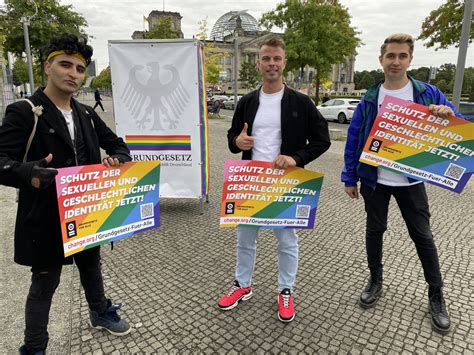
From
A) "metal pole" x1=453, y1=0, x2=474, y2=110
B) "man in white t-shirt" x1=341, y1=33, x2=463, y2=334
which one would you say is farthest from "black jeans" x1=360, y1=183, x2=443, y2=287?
"metal pole" x1=453, y1=0, x2=474, y2=110

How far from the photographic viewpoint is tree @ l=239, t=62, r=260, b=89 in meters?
57.9

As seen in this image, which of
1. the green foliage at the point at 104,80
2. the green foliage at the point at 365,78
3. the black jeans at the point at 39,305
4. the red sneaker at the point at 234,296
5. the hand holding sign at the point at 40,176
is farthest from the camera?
the green foliage at the point at 365,78

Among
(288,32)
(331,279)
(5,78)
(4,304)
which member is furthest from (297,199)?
(288,32)

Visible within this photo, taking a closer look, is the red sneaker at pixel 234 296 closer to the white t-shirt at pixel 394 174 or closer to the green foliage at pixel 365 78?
the white t-shirt at pixel 394 174

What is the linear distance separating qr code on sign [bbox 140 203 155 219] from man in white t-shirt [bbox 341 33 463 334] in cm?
162

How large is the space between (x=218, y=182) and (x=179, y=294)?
158 inches

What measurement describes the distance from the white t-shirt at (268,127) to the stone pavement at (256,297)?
1.30 metres

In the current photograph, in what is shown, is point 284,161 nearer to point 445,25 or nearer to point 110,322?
point 110,322

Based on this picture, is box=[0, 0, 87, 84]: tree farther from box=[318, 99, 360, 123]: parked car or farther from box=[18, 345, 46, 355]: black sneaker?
box=[18, 345, 46, 355]: black sneaker

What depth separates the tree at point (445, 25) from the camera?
1777cm

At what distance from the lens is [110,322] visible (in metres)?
2.67

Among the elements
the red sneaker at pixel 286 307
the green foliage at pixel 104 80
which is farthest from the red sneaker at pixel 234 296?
the green foliage at pixel 104 80

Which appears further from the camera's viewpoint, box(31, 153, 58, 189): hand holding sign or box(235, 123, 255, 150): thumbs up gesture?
box(235, 123, 255, 150): thumbs up gesture

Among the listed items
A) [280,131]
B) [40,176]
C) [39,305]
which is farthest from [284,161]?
[39,305]
